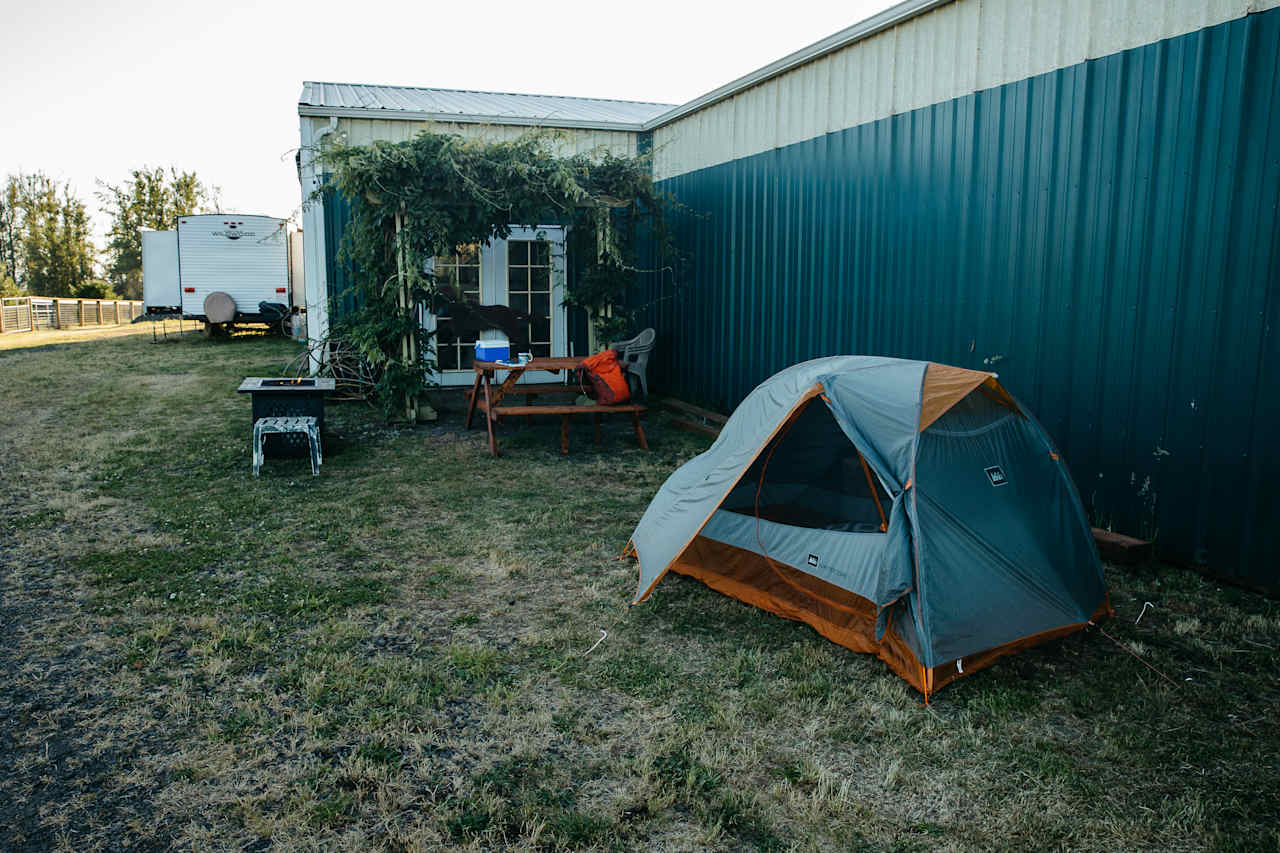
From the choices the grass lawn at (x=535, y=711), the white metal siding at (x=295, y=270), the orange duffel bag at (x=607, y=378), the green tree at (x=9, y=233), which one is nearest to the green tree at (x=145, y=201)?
the green tree at (x=9, y=233)

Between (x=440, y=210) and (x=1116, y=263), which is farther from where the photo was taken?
(x=440, y=210)

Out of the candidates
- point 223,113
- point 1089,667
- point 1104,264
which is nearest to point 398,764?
point 1089,667

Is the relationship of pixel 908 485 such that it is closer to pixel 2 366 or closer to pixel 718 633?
pixel 718 633

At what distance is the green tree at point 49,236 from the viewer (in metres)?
31.2

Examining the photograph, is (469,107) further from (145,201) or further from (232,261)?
(145,201)

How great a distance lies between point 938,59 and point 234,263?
50.6 feet

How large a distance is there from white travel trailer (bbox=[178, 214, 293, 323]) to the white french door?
8767 millimetres

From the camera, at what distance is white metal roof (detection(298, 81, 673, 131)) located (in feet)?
30.2

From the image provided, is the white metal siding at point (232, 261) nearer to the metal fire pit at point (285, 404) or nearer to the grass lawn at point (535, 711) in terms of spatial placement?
the metal fire pit at point (285, 404)

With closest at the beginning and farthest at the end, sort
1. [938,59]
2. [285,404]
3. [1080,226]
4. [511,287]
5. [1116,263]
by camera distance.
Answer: [1116,263] < [1080,226] < [938,59] < [285,404] < [511,287]

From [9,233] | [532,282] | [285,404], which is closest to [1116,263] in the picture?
[285,404]

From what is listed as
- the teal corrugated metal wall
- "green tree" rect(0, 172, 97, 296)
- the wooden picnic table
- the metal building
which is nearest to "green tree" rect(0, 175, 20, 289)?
"green tree" rect(0, 172, 97, 296)

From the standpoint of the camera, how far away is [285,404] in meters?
6.19

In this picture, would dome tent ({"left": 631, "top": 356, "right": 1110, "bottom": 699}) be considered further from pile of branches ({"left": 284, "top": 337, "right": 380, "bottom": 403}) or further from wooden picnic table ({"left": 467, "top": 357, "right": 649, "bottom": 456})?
pile of branches ({"left": 284, "top": 337, "right": 380, "bottom": 403})
